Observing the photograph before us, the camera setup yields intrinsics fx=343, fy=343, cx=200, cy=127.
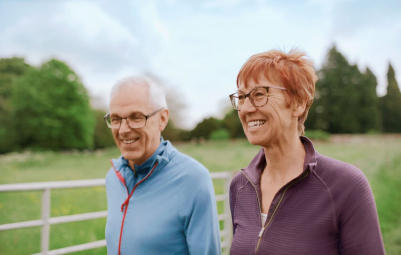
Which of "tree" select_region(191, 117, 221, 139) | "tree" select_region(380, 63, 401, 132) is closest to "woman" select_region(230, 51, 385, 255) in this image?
"tree" select_region(191, 117, 221, 139)

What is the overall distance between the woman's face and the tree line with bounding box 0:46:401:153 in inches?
1214

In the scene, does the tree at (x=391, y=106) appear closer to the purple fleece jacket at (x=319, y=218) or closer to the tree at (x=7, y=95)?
the tree at (x=7, y=95)

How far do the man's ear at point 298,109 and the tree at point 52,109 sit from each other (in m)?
37.2

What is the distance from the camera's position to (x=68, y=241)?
553 cm

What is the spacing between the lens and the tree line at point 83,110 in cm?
3478

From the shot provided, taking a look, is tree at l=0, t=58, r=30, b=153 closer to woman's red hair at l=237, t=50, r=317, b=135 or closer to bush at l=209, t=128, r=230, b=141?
bush at l=209, t=128, r=230, b=141

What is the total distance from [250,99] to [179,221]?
76 centimetres

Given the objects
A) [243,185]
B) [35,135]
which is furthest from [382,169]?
[35,135]

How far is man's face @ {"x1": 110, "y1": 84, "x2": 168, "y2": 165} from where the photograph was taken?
6.39 ft

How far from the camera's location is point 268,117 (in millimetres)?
1491

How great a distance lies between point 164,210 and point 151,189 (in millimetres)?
168

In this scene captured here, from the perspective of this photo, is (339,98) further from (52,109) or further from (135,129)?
(135,129)

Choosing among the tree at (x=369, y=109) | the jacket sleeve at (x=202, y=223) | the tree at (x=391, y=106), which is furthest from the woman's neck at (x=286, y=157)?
the tree at (x=391, y=106)

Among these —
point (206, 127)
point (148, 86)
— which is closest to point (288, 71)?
point (148, 86)
